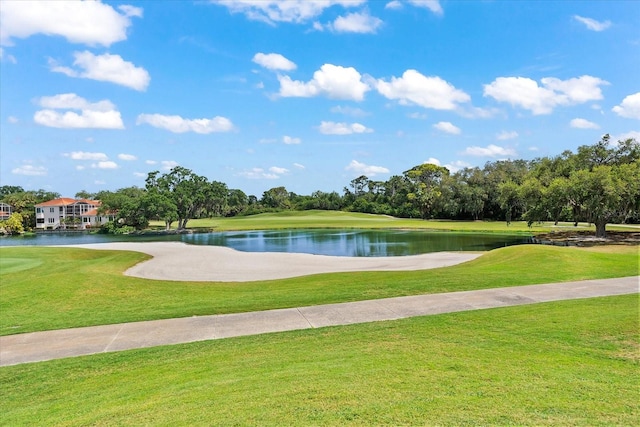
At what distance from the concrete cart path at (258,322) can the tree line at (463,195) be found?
87.9 feet

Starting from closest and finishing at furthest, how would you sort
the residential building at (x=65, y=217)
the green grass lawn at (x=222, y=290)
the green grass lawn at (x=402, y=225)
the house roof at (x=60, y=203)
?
the green grass lawn at (x=222, y=290), the green grass lawn at (x=402, y=225), the residential building at (x=65, y=217), the house roof at (x=60, y=203)

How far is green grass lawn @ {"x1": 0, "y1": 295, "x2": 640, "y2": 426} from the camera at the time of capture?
4.43 meters

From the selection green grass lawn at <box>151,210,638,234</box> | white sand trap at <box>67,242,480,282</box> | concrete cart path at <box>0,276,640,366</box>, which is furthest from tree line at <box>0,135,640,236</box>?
concrete cart path at <box>0,276,640,366</box>

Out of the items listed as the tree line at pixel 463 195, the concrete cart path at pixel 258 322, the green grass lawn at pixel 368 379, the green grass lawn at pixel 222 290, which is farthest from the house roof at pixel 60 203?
the green grass lawn at pixel 368 379

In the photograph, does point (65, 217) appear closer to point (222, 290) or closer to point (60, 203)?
point (60, 203)

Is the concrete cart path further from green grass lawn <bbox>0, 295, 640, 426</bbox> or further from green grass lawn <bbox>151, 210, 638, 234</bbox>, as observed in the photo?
green grass lawn <bbox>151, 210, 638, 234</bbox>

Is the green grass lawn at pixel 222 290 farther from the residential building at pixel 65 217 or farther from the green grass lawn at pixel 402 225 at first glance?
the residential building at pixel 65 217

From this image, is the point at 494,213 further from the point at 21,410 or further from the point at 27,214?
the point at 27,214

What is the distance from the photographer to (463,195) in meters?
83.6

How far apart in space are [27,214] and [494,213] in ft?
331

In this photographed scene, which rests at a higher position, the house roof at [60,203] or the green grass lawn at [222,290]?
the house roof at [60,203]

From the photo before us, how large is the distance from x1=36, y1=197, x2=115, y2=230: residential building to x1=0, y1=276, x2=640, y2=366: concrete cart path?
8289 centimetres

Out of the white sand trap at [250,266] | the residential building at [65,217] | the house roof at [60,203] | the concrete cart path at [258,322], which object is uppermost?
the house roof at [60,203]

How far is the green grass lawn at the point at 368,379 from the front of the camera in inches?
175
